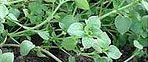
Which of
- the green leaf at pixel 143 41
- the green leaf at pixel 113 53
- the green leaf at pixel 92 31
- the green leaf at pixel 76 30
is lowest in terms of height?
the green leaf at pixel 143 41

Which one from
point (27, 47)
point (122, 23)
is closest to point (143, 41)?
point (122, 23)

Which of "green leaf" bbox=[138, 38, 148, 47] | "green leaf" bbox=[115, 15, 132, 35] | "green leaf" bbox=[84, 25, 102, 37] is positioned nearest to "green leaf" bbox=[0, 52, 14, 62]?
"green leaf" bbox=[84, 25, 102, 37]

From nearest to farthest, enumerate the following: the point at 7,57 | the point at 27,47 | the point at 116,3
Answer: the point at 7,57
the point at 27,47
the point at 116,3

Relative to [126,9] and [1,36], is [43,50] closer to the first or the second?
[1,36]

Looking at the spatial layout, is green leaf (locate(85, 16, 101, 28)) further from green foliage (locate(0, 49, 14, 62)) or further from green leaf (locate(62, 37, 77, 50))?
green foliage (locate(0, 49, 14, 62))

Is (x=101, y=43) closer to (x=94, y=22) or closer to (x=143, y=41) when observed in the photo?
(x=94, y=22)

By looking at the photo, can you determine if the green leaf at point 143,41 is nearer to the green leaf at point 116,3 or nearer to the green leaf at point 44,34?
the green leaf at point 116,3

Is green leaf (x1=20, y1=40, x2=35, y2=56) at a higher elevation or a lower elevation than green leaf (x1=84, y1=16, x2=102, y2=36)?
lower

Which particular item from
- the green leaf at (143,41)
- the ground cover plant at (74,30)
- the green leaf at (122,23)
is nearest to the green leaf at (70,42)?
the ground cover plant at (74,30)

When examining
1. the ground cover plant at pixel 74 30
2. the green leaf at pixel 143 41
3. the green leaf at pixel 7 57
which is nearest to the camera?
the green leaf at pixel 7 57
